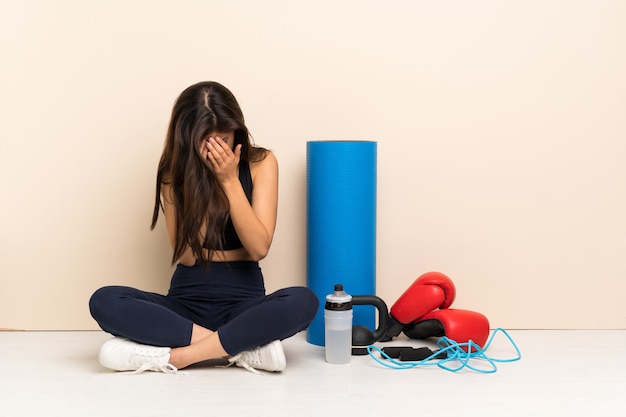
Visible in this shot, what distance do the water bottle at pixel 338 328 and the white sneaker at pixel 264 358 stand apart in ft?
0.57

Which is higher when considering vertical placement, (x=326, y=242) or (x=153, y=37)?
(x=153, y=37)

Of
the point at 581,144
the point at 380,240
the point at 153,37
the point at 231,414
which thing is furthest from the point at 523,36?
the point at 231,414

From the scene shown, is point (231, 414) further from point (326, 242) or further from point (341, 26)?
point (341, 26)

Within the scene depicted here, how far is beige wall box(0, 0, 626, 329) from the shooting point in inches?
103

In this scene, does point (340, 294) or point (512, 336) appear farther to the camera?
point (512, 336)

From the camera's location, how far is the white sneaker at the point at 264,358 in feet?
6.86

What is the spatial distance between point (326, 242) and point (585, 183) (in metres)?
0.94

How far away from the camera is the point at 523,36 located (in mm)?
2646

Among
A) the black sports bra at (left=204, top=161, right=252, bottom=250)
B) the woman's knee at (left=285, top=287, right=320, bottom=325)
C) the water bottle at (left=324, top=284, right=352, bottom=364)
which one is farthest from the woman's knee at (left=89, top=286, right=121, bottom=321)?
the water bottle at (left=324, top=284, right=352, bottom=364)

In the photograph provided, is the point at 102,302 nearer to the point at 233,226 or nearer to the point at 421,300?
the point at 233,226

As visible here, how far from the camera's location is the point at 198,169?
2.23m

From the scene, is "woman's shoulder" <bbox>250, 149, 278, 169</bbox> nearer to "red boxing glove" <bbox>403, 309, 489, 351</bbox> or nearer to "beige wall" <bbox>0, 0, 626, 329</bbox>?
"beige wall" <bbox>0, 0, 626, 329</bbox>

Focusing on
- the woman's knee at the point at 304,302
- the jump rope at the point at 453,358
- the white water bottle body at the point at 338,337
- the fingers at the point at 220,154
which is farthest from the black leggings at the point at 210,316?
Result: the fingers at the point at 220,154

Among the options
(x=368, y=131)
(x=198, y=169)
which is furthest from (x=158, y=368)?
(x=368, y=131)
